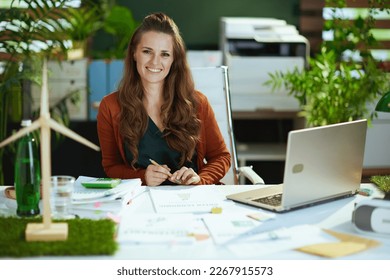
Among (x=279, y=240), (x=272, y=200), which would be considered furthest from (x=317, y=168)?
(x=279, y=240)

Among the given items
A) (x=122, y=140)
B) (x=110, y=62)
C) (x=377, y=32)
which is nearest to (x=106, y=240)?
(x=122, y=140)

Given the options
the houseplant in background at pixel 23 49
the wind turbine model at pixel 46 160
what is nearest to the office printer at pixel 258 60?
the houseplant in background at pixel 23 49

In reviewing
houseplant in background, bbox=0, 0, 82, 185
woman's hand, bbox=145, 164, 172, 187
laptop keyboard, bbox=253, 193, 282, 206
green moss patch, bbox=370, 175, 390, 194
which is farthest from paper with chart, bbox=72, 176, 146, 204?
houseplant in background, bbox=0, 0, 82, 185

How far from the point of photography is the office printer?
167 inches

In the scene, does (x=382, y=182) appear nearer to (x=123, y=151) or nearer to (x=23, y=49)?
(x=123, y=151)

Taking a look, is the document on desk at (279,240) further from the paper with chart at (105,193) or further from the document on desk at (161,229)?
the paper with chart at (105,193)

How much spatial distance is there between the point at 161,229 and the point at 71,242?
0.79ft

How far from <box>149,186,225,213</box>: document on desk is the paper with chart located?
0.21ft

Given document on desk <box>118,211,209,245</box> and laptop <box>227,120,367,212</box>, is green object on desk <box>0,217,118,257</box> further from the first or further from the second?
laptop <box>227,120,367,212</box>

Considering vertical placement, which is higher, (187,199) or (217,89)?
(217,89)

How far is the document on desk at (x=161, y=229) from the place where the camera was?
162 cm

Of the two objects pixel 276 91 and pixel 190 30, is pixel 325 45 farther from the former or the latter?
pixel 190 30

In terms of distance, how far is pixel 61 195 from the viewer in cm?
179

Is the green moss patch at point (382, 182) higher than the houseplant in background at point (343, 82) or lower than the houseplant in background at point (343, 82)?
lower
